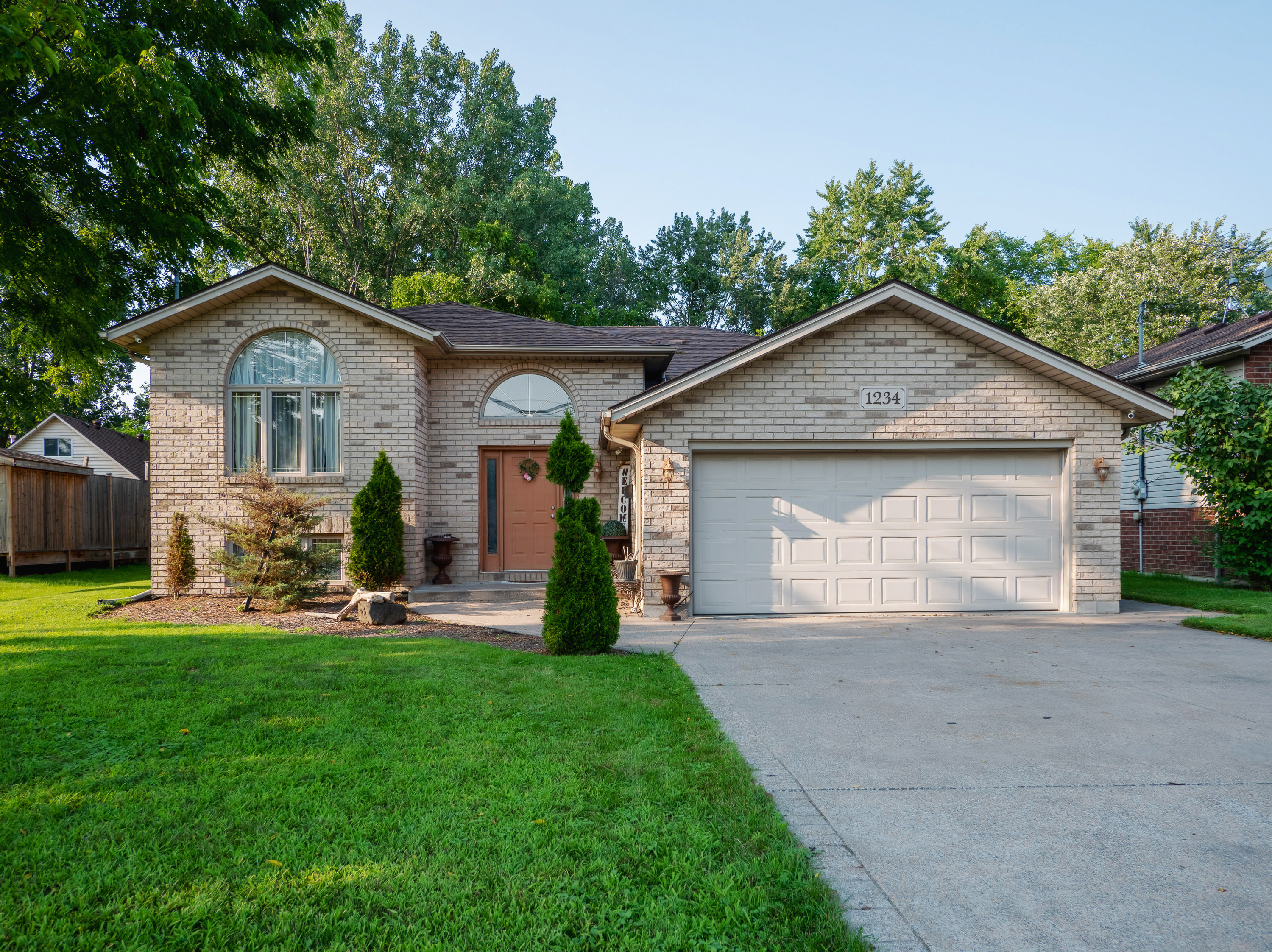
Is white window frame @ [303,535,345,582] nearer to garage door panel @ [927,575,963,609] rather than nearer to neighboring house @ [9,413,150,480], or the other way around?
garage door panel @ [927,575,963,609]

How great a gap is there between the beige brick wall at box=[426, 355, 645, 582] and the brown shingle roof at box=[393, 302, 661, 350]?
12.4 inches

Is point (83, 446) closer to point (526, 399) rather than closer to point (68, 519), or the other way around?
point (68, 519)

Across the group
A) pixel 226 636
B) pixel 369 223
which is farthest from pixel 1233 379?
pixel 369 223

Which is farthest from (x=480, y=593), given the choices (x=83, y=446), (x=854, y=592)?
(x=83, y=446)

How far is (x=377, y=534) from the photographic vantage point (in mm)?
10414

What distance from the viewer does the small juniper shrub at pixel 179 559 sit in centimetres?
1057

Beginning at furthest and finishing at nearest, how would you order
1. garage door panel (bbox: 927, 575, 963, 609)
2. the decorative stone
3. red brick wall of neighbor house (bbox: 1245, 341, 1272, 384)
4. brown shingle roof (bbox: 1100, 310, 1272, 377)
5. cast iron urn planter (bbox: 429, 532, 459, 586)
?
brown shingle roof (bbox: 1100, 310, 1272, 377), red brick wall of neighbor house (bbox: 1245, 341, 1272, 384), cast iron urn planter (bbox: 429, 532, 459, 586), garage door panel (bbox: 927, 575, 963, 609), the decorative stone

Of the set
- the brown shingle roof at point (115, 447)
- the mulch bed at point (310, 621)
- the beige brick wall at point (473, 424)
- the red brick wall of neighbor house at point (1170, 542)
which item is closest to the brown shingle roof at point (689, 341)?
the beige brick wall at point (473, 424)

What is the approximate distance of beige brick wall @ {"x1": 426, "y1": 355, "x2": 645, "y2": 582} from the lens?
40.4 feet

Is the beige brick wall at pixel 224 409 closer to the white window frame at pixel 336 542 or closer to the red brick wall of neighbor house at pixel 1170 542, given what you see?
the white window frame at pixel 336 542

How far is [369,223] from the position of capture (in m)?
27.7

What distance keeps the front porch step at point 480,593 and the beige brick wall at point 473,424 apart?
1.03 m

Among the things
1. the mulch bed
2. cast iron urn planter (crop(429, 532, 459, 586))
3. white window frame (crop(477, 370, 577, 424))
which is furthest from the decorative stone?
white window frame (crop(477, 370, 577, 424))

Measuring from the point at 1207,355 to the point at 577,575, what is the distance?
490 inches
